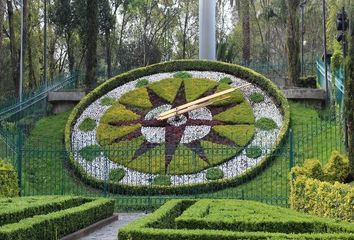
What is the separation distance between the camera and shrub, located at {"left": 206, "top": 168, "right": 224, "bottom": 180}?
14523 millimetres

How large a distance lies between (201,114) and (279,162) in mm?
3463

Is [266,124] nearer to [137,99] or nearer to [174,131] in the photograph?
[174,131]

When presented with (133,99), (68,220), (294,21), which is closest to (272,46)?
(294,21)

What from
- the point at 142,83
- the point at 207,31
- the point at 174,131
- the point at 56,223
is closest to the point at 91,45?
the point at 142,83

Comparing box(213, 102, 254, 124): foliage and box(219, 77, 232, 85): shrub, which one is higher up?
box(219, 77, 232, 85): shrub

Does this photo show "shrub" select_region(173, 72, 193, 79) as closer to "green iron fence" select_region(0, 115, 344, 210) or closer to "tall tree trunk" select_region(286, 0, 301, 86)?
"tall tree trunk" select_region(286, 0, 301, 86)

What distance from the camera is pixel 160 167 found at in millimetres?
15148

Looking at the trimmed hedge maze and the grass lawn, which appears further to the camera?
the grass lawn

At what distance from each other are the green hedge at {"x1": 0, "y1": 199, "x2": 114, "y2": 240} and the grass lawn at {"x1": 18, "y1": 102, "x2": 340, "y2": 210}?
289cm

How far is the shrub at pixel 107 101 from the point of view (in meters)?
18.8

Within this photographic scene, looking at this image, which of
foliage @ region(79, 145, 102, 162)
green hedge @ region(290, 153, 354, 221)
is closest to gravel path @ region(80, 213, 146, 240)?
foliage @ region(79, 145, 102, 162)

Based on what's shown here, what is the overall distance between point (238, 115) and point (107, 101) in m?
4.68

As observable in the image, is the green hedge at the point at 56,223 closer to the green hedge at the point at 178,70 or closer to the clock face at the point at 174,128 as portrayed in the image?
the green hedge at the point at 178,70

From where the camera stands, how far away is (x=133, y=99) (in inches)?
736
